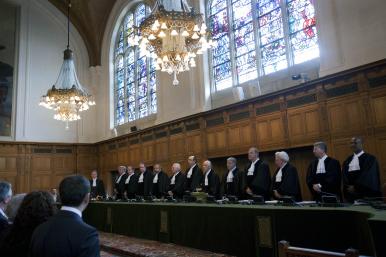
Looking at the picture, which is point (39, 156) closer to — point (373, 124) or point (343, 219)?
point (373, 124)

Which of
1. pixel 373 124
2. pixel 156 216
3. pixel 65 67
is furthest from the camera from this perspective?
pixel 65 67

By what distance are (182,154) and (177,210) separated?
21.9ft

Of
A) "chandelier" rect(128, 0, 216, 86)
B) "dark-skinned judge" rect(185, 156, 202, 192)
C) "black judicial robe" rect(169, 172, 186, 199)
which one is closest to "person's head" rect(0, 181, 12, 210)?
"chandelier" rect(128, 0, 216, 86)

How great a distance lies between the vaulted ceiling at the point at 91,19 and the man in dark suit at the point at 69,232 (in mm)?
17182

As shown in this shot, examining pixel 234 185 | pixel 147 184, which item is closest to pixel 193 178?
pixel 234 185

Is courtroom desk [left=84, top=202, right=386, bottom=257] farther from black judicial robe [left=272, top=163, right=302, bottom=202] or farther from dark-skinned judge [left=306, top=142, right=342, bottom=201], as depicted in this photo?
dark-skinned judge [left=306, top=142, right=342, bottom=201]

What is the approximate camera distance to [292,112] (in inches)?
360

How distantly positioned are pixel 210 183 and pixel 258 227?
4.41 metres

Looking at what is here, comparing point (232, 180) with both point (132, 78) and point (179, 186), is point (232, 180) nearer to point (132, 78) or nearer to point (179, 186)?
point (179, 186)

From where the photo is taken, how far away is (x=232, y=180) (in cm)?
830

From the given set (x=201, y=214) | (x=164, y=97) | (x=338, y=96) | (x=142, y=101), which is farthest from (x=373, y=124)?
(x=142, y=101)

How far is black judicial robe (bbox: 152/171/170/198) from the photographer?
10.6 meters

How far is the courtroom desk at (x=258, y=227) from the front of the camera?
11.8ft

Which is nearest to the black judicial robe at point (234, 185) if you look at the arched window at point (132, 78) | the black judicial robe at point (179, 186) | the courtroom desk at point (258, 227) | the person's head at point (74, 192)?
the black judicial robe at point (179, 186)
